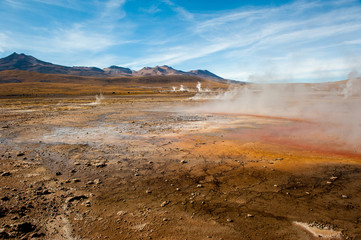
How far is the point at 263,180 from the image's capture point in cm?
559

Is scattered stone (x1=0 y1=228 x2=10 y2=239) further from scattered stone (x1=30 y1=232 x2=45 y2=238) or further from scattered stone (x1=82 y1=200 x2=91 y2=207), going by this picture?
scattered stone (x1=82 y1=200 x2=91 y2=207)

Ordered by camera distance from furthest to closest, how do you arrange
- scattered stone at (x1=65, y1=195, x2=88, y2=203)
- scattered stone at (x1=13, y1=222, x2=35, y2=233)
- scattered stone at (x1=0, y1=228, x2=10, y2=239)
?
scattered stone at (x1=65, y1=195, x2=88, y2=203) < scattered stone at (x1=13, y1=222, x2=35, y2=233) < scattered stone at (x1=0, y1=228, x2=10, y2=239)

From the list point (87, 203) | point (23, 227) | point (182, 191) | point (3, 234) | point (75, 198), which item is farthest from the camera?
point (182, 191)

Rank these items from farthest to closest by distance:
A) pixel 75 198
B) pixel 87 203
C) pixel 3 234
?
pixel 75 198
pixel 87 203
pixel 3 234

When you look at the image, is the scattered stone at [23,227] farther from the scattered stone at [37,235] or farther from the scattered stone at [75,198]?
the scattered stone at [75,198]

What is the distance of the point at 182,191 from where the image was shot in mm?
5059

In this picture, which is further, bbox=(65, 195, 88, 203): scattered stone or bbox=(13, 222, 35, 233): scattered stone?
bbox=(65, 195, 88, 203): scattered stone

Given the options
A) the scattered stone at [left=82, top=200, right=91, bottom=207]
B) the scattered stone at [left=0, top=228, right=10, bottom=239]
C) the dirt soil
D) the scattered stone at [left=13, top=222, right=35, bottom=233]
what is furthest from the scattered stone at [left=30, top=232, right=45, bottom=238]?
the scattered stone at [left=82, top=200, right=91, bottom=207]

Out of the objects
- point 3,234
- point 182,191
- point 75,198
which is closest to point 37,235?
point 3,234

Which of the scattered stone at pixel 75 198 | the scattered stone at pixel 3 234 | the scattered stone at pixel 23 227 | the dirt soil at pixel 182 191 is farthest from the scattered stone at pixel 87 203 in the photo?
the scattered stone at pixel 3 234

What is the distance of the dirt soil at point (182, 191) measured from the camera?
3.69m

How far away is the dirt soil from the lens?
3.69 meters

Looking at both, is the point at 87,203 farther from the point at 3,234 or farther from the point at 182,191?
the point at 182,191

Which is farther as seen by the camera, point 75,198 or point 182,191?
point 182,191
